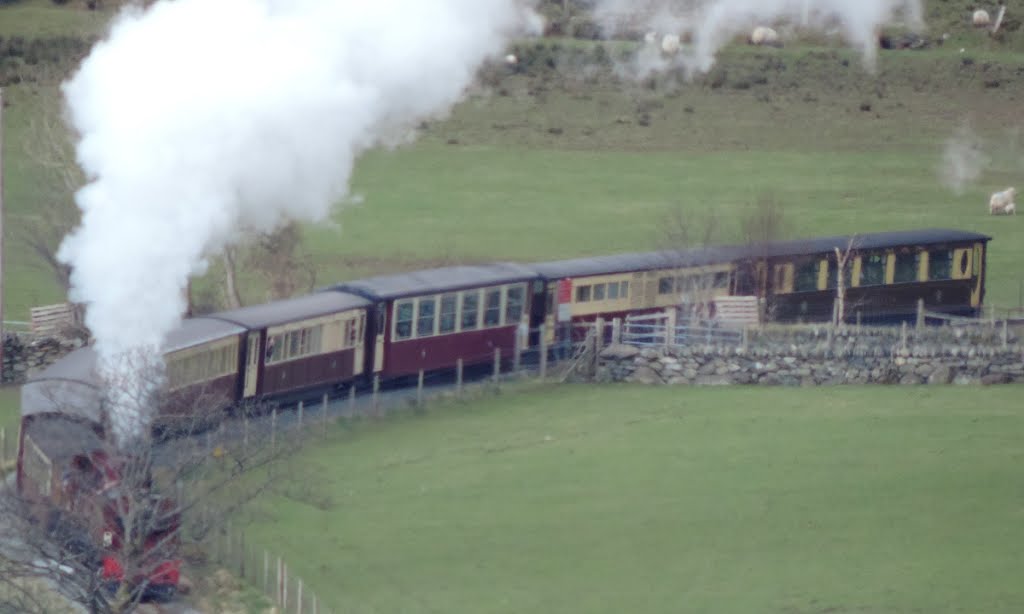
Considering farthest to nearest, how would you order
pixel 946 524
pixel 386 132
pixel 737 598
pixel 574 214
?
pixel 574 214 → pixel 386 132 → pixel 946 524 → pixel 737 598

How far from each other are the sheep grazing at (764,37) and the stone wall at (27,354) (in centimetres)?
4337

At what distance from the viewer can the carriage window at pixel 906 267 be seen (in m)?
57.0

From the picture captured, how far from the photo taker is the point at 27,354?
50781 millimetres

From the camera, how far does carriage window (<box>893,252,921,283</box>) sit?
187ft

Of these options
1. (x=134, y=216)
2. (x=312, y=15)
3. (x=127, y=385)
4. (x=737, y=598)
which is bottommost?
(x=737, y=598)

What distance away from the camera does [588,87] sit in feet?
284

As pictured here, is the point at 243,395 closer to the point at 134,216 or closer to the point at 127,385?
the point at 134,216

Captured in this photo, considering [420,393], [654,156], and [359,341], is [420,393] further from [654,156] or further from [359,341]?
[654,156]

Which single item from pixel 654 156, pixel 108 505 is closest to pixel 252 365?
pixel 108 505

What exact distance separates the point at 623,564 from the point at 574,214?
38.6 meters

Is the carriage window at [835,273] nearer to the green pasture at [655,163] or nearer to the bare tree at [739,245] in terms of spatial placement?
the bare tree at [739,245]

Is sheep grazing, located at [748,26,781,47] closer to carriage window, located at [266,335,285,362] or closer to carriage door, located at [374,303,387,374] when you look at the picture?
carriage door, located at [374,303,387,374]

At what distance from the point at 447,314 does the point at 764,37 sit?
4214 centimetres

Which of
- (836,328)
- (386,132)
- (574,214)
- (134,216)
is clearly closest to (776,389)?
(836,328)
